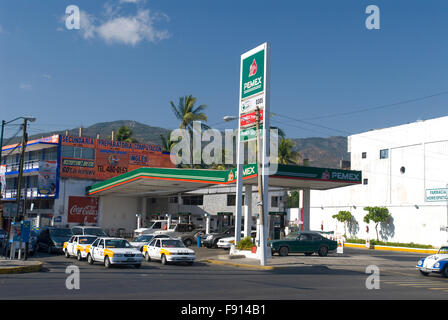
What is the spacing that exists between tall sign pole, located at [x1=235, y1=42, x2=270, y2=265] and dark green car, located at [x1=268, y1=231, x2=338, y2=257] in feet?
7.20

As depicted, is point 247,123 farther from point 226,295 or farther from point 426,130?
point 426,130

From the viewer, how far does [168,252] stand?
25.1 m

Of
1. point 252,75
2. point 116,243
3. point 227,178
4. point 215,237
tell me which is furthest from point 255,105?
point 116,243

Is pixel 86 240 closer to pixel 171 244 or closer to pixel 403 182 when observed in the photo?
pixel 171 244

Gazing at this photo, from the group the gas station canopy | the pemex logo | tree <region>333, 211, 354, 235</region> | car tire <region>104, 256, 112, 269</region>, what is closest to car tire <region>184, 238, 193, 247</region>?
Result: the gas station canopy

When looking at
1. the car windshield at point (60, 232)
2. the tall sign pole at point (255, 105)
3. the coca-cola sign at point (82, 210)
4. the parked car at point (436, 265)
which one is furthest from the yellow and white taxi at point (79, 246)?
the coca-cola sign at point (82, 210)

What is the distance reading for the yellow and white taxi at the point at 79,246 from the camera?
25797 millimetres

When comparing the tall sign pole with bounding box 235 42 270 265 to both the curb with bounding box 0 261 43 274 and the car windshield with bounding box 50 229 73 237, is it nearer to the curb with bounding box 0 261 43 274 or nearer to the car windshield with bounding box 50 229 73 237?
the car windshield with bounding box 50 229 73 237

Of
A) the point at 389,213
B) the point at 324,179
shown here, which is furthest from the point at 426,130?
the point at 324,179

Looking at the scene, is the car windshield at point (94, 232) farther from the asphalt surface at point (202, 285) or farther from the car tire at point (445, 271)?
the car tire at point (445, 271)

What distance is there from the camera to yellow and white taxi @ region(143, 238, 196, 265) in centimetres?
2511

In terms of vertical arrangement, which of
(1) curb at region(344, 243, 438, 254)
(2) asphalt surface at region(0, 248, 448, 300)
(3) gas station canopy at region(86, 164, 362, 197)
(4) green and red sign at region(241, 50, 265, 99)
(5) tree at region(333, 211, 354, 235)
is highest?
(4) green and red sign at region(241, 50, 265, 99)
